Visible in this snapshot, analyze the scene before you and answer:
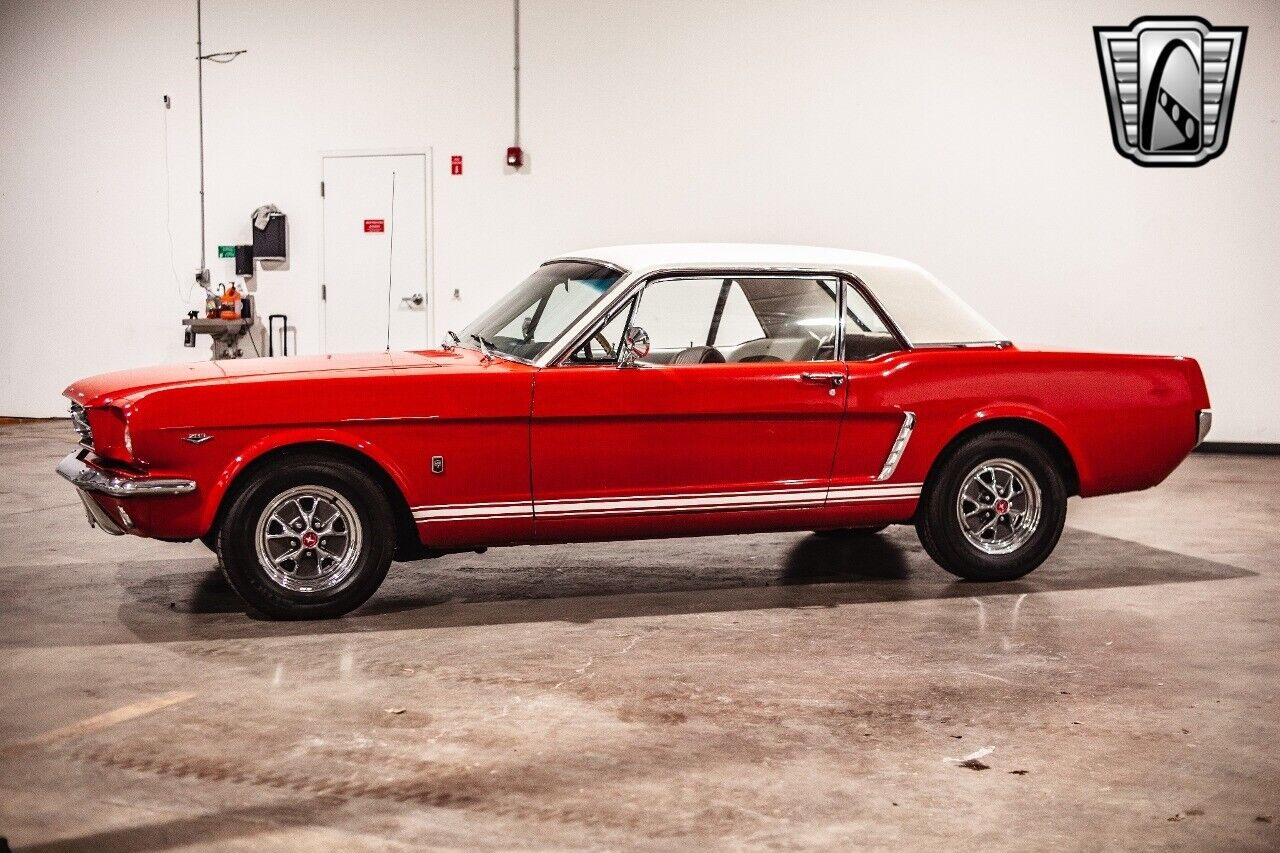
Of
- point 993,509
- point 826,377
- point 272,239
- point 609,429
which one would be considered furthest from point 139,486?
point 272,239

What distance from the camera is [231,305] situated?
12664 mm

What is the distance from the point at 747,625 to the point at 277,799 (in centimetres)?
242

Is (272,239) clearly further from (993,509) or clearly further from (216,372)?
(993,509)

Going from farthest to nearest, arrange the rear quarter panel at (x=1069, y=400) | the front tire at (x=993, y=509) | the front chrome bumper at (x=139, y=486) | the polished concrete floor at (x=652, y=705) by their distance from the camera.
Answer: the front tire at (x=993, y=509), the rear quarter panel at (x=1069, y=400), the front chrome bumper at (x=139, y=486), the polished concrete floor at (x=652, y=705)

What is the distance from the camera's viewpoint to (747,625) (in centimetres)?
566

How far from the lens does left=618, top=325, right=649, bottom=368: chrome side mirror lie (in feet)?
18.6

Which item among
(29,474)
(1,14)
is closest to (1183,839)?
(29,474)

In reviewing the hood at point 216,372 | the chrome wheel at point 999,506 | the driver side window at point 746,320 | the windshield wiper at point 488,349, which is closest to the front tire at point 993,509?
the chrome wheel at point 999,506

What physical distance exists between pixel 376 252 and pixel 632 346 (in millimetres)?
7434

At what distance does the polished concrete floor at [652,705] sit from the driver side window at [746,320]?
3.52ft

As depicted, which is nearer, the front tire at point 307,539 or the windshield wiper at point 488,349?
the front tire at point 307,539

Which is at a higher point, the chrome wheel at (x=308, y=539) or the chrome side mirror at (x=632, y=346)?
the chrome side mirror at (x=632, y=346)

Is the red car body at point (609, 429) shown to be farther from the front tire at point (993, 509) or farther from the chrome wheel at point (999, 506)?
the chrome wheel at point (999, 506)

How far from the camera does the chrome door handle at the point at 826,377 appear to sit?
604 centimetres
